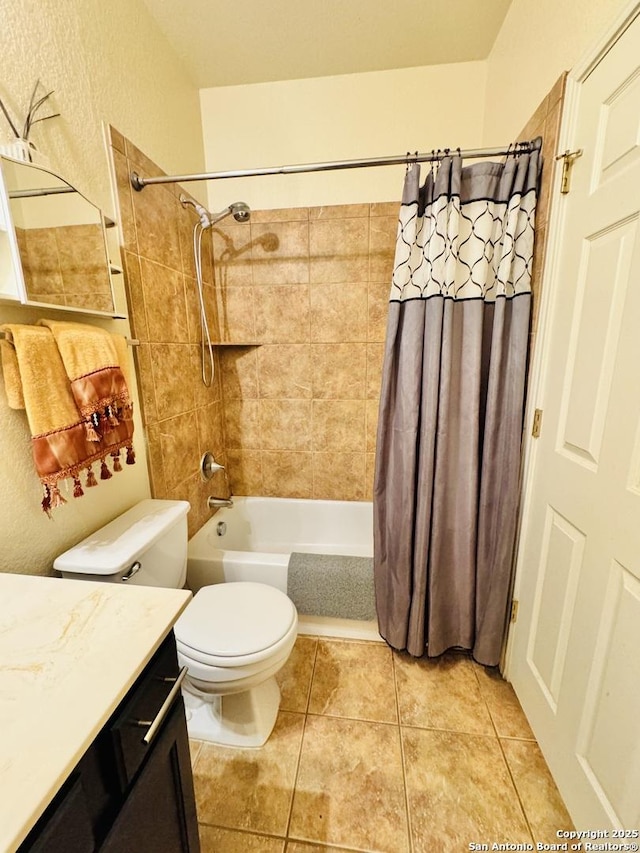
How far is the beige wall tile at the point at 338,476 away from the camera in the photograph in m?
2.17

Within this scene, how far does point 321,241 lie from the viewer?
194cm

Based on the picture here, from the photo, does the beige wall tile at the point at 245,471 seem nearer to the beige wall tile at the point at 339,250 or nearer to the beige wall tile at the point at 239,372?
the beige wall tile at the point at 239,372

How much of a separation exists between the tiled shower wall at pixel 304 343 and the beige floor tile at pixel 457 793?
121 cm

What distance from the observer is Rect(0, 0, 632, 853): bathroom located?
0.99 m

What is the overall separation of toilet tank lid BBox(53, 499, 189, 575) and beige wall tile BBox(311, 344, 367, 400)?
1106 millimetres

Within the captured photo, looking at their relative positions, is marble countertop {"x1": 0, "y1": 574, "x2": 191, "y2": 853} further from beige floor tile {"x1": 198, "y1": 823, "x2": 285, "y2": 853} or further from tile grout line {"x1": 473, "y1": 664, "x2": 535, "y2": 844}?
tile grout line {"x1": 473, "y1": 664, "x2": 535, "y2": 844}

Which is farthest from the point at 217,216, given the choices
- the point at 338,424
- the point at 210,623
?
the point at 210,623

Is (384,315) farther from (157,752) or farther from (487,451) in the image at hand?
(157,752)

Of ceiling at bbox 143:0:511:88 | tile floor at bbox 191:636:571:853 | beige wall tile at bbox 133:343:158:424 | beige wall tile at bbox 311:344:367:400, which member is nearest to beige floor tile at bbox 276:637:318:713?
tile floor at bbox 191:636:571:853

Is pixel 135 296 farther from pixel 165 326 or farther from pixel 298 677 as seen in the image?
pixel 298 677

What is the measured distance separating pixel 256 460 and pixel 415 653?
135 centimetres

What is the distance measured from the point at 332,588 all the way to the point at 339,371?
1172 millimetres

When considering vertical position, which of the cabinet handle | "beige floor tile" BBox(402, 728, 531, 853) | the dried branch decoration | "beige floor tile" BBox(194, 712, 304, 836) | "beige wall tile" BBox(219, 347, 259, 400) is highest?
the dried branch decoration

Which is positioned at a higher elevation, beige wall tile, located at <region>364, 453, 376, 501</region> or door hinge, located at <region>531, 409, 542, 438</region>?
door hinge, located at <region>531, 409, 542, 438</region>
